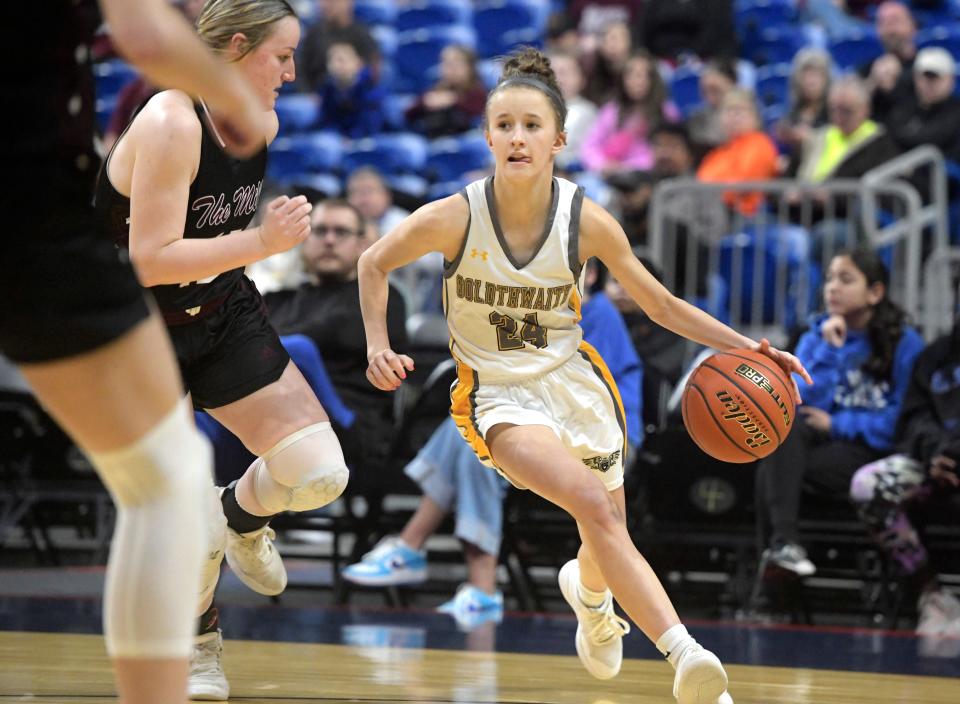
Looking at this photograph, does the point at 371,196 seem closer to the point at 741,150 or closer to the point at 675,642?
the point at 741,150

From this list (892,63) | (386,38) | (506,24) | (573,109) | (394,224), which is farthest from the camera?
(386,38)

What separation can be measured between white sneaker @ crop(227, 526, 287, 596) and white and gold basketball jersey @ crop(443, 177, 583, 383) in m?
0.78

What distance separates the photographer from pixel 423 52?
1174 centimetres

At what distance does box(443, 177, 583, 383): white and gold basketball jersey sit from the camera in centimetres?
390

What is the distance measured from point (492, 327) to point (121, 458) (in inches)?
76.4

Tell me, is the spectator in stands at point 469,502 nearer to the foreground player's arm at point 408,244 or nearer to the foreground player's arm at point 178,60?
the foreground player's arm at point 408,244

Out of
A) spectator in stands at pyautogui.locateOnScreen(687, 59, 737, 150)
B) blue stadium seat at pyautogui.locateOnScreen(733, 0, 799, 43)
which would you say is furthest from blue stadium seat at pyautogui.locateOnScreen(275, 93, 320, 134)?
blue stadium seat at pyautogui.locateOnScreen(733, 0, 799, 43)

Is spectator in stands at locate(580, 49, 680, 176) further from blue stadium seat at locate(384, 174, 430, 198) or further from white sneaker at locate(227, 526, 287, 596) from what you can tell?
white sneaker at locate(227, 526, 287, 596)

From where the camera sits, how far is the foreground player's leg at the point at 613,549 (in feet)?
10.8

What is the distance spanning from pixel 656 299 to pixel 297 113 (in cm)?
787

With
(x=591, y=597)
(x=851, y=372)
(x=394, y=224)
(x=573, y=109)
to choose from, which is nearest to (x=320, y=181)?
(x=394, y=224)

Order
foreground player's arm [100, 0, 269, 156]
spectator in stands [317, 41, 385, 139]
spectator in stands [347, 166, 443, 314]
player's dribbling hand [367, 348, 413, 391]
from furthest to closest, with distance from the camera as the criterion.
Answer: spectator in stands [317, 41, 385, 139]
spectator in stands [347, 166, 443, 314]
player's dribbling hand [367, 348, 413, 391]
foreground player's arm [100, 0, 269, 156]

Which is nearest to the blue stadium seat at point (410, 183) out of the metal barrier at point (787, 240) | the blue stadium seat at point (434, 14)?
the blue stadium seat at point (434, 14)

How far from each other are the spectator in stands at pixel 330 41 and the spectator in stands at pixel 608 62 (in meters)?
1.79
